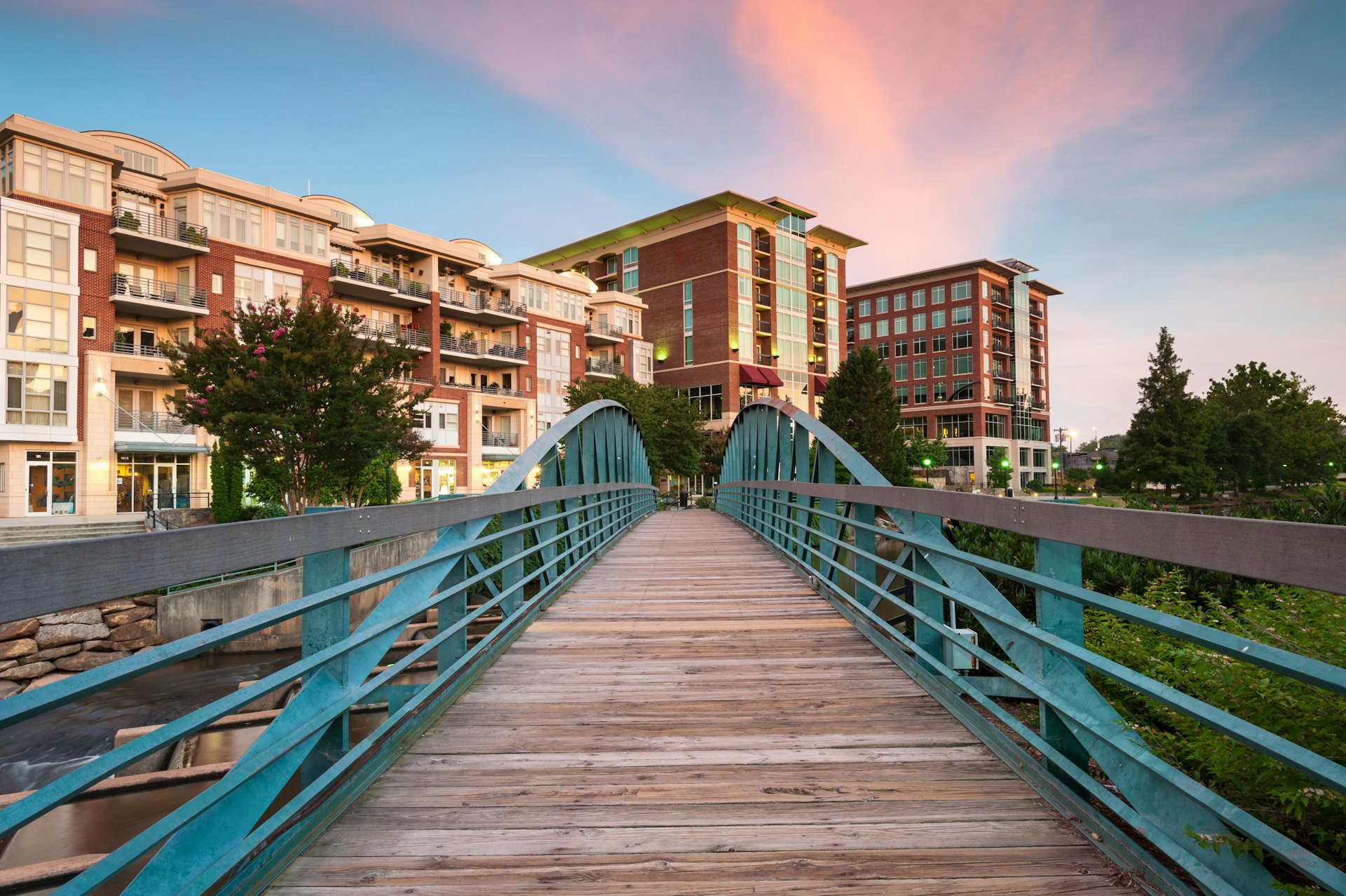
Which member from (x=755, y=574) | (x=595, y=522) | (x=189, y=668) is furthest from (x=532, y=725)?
(x=189, y=668)

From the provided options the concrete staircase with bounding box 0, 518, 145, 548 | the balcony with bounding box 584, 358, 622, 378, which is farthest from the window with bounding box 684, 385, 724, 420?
the concrete staircase with bounding box 0, 518, 145, 548

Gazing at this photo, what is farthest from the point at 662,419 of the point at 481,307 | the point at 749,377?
the point at 749,377

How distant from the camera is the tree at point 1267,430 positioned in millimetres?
60500

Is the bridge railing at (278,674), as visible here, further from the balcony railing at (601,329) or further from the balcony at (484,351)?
the balcony railing at (601,329)

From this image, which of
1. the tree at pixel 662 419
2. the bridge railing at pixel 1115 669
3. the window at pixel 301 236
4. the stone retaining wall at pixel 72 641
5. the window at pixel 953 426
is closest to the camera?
the bridge railing at pixel 1115 669

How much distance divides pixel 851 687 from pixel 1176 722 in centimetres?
153

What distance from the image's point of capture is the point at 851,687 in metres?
4.20

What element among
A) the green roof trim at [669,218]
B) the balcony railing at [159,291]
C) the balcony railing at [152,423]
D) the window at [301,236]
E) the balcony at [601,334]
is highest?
the green roof trim at [669,218]

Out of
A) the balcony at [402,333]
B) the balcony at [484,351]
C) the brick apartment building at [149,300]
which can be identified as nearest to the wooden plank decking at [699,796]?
the brick apartment building at [149,300]

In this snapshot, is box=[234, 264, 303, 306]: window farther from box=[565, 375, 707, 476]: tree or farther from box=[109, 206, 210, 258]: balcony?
box=[565, 375, 707, 476]: tree

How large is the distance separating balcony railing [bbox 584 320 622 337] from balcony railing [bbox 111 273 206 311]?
25676 millimetres

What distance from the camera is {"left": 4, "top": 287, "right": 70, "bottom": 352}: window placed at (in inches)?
1081

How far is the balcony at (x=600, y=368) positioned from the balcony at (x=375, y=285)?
13.2 m

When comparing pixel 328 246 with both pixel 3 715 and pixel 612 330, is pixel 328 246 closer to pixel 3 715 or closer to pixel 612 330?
pixel 612 330
